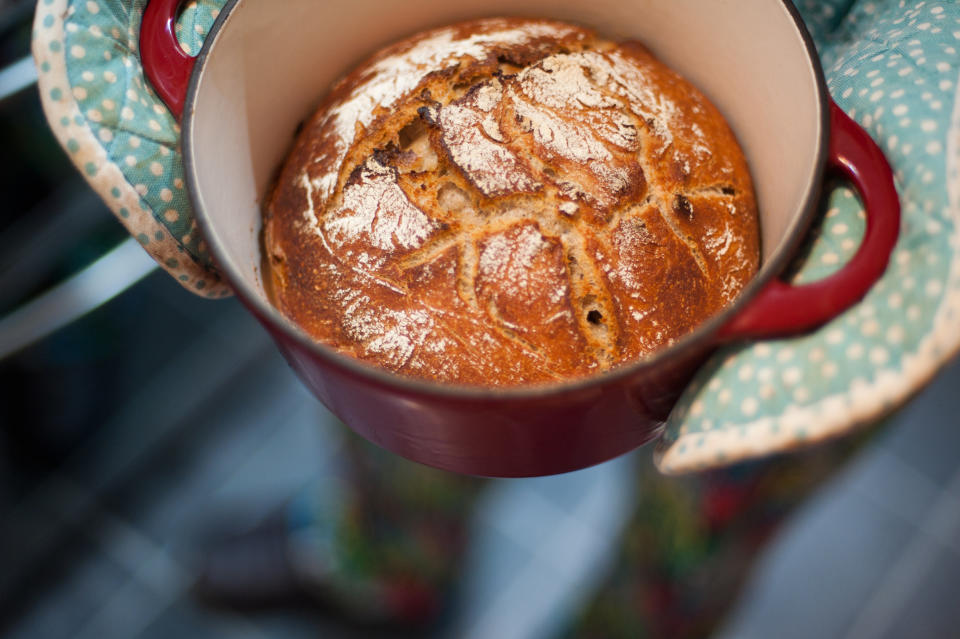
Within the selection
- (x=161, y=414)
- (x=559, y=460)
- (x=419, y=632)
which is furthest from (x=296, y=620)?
(x=559, y=460)

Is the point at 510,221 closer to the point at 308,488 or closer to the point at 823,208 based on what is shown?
the point at 823,208

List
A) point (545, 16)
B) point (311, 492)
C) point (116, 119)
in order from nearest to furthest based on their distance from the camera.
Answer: point (116, 119) < point (545, 16) < point (311, 492)

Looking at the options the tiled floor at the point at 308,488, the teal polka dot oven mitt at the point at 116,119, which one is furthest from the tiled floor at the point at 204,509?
the teal polka dot oven mitt at the point at 116,119

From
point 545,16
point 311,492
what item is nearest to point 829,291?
point 545,16

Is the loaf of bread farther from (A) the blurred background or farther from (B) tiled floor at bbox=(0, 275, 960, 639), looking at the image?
(B) tiled floor at bbox=(0, 275, 960, 639)

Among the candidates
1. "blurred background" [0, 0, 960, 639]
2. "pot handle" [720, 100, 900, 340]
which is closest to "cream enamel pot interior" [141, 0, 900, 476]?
"pot handle" [720, 100, 900, 340]

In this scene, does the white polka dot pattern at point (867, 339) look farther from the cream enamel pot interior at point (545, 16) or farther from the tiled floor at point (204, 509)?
the tiled floor at point (204, 509)
